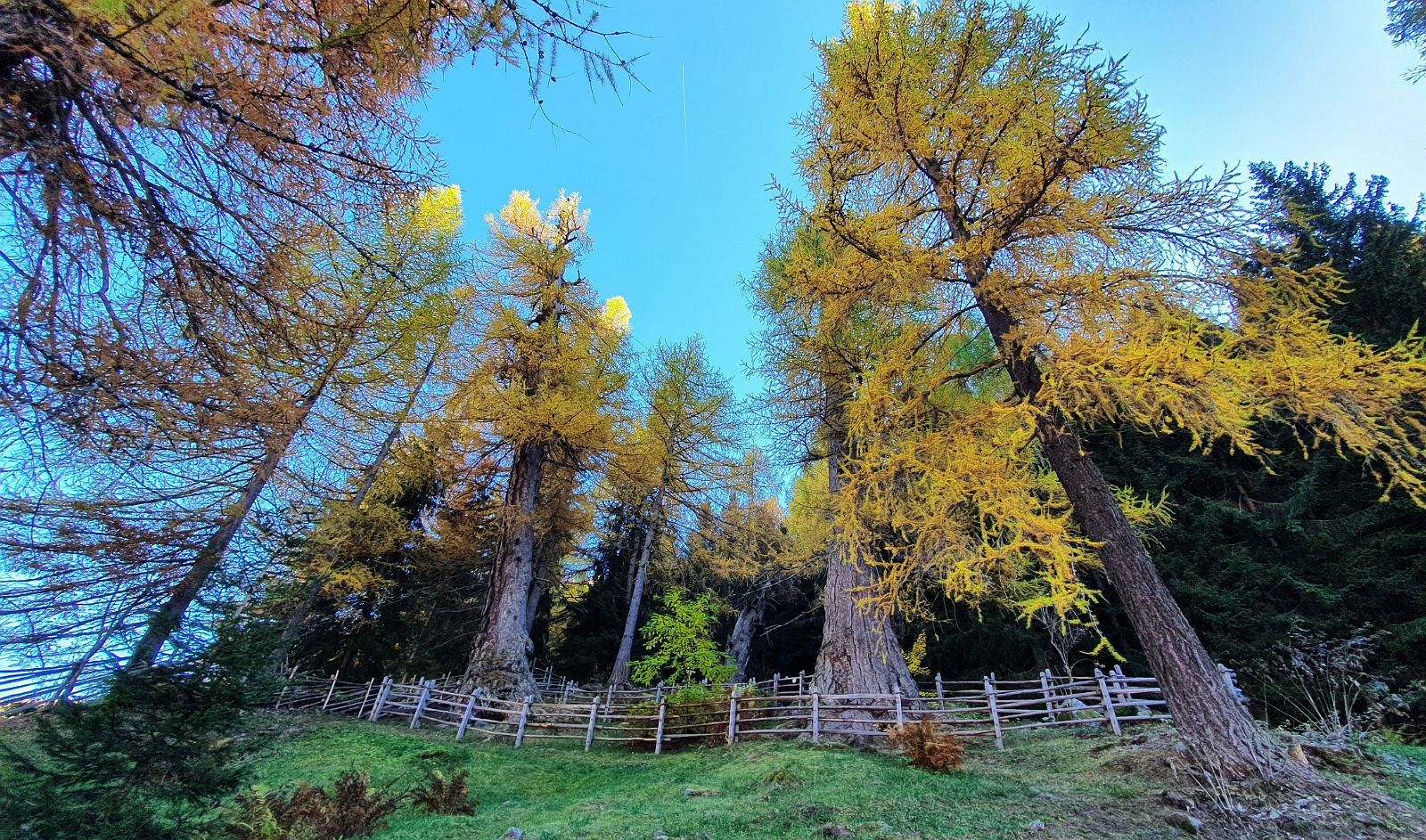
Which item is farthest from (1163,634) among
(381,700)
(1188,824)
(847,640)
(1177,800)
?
(381,700)

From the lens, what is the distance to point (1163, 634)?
4.55 meters

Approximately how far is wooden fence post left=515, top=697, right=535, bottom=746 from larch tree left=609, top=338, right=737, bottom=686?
400cm

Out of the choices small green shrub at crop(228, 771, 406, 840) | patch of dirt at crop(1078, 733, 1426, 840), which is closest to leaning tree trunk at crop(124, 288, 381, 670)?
small green shrub at crop(228, 771, 406, 840)

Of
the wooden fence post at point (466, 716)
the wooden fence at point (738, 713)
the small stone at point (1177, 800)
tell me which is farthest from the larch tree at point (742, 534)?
the small stone at point (1177, 800)

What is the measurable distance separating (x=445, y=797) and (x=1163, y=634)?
6762 millimetres

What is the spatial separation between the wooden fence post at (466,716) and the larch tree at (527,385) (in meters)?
0.38

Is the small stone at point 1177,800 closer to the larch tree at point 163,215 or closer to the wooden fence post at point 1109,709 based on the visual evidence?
the wooden fence post at point 1109,709

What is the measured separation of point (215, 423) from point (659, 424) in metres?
11.5

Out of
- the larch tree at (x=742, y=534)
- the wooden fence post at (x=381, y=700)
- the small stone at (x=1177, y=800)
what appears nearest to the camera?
the small stone at (x=1177, y=800)

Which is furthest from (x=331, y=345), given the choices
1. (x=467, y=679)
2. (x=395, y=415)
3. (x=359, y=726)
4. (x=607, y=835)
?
(x=359, y=726)

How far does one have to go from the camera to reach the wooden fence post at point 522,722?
28.9 ft

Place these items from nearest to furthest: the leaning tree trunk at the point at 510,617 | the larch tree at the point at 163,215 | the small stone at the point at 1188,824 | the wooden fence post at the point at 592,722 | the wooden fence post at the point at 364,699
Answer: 1. the larch tree at the point at 163,215
2. the small stone at the point at 1188,824
3. the wooden fence post at the point at 592,722
4. the leaning tree trunk at the point at 510,617
5. the wooden fence post at the point at 364,699

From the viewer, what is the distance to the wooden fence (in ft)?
24.9

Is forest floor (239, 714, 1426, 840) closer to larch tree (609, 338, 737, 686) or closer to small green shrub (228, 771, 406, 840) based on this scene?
small green shrub (228, 771, 406, 840)
